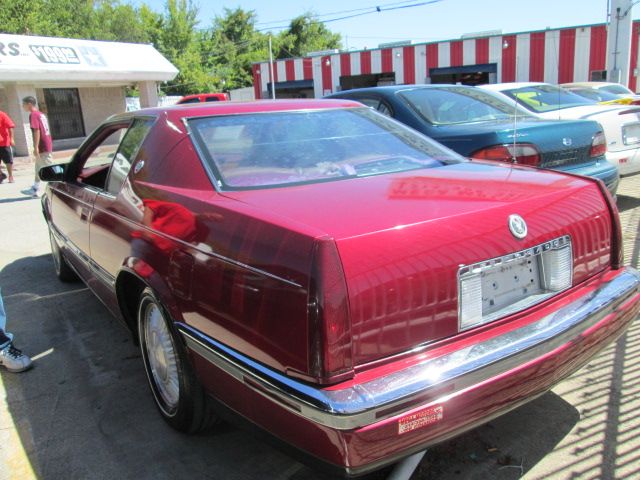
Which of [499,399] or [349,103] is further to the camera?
[349,103]

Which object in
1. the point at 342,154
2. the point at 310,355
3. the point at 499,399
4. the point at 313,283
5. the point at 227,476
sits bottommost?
the point at 227,476

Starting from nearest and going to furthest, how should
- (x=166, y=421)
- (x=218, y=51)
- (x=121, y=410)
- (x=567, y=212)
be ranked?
(x=567, y=212) → (x=166, y=421) → (x=121, y=410) → (x=218, y=51)

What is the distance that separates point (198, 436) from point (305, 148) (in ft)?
5.14

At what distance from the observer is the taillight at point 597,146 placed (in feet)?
16.8

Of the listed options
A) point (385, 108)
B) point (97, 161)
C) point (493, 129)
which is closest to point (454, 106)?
point (385, 108)

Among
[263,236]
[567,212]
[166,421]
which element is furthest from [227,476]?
[567,212]

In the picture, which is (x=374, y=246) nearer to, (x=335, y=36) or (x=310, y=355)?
(x=310, y=355)

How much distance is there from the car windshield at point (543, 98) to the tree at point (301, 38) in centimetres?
5698

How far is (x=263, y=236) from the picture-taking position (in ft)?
6.59

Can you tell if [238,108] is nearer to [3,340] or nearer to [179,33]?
[3,340]

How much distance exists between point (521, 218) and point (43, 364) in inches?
124

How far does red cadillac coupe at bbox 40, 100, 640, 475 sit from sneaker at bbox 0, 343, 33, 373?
0.97 metres

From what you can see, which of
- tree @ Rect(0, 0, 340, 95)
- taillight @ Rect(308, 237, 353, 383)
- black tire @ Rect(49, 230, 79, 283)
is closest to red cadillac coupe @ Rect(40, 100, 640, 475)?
taillight @ Rect(308, 237, 353, 383)

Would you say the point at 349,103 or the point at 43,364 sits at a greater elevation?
A: the point at 349,103
